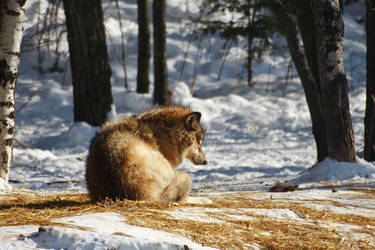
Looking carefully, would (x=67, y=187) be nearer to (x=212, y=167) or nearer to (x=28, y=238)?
(x=212, y=167)

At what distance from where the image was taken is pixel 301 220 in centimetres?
362

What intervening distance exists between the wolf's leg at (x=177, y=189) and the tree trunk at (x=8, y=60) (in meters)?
2.26

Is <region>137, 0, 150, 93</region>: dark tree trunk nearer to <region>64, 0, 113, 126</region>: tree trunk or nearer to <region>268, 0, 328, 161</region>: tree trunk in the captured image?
<region>64, 0, 113, 126</region>: tree trunk

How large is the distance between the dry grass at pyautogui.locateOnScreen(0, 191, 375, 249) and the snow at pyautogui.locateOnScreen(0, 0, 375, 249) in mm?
113

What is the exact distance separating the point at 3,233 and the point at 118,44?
20.8m

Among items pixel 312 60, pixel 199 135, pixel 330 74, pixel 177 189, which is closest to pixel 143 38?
pixel 312 60

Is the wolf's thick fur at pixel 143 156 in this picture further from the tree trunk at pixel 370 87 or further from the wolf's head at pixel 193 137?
the tree trunk at pixel 370 87

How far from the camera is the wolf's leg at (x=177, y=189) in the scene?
13.2 feet

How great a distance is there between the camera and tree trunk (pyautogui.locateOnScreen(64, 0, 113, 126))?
35.4ft

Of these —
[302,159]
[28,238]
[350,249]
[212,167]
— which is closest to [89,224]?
[28,238]

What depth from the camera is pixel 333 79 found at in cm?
675

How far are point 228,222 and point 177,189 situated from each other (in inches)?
37.7

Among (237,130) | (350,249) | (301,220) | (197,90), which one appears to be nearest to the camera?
(350,249)

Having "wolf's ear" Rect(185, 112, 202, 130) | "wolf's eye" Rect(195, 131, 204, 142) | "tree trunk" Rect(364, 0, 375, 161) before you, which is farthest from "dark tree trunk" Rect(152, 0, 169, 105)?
"wolf's ear" Rect(185, 112, 202, 130)
